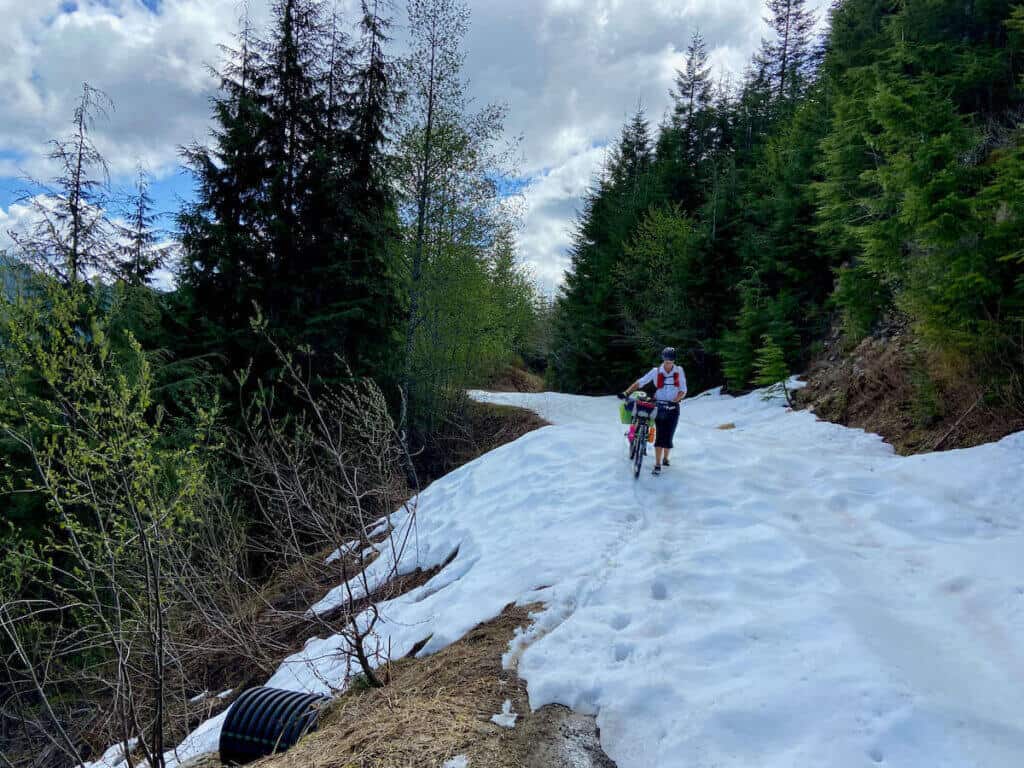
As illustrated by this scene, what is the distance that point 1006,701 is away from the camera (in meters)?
3.13

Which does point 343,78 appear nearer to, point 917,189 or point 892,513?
point 917,189

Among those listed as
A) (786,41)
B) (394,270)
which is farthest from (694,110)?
(394,270)

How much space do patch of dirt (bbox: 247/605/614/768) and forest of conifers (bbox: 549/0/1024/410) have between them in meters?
7.94

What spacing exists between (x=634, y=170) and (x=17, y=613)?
30.3 m

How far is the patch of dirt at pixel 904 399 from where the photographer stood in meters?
7.64

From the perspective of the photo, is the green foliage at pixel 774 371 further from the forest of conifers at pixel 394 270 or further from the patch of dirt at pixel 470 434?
the patch of dirt at pixel 470 434

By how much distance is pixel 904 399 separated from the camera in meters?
9.80

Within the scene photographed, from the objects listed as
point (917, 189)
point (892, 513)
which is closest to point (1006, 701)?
point (892, 513)

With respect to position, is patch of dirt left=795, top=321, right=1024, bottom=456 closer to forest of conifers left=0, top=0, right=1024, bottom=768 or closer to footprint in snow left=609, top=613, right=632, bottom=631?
forest of conifers left=0, top=0, right=1024, bottom=768

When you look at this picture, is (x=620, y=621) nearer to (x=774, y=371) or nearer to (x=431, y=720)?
(x=431, y=720)

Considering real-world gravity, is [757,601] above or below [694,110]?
below

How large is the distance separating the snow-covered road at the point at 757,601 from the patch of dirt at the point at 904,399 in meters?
0.69

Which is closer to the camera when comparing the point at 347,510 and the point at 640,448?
the point at 347,510

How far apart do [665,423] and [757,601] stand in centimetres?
347
